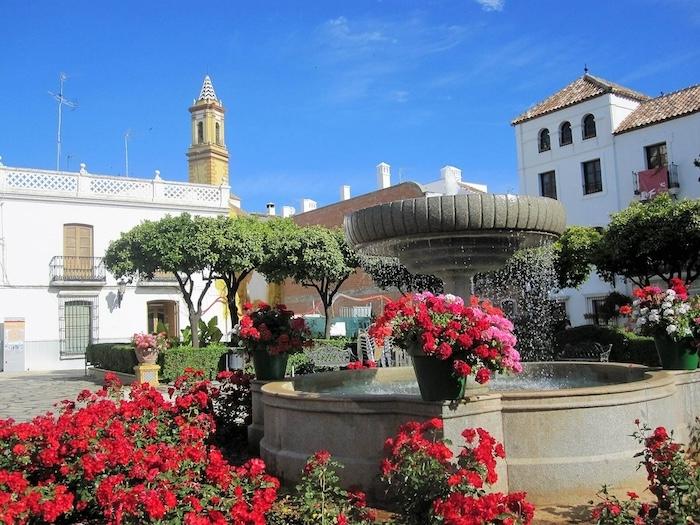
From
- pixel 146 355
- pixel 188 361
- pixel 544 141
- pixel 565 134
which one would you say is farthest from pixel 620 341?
pixel 544 141

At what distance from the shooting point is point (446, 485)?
11.1ft

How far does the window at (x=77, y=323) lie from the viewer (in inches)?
1104

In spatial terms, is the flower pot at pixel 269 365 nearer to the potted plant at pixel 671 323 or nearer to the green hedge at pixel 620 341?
the potted plant at pixel 671 323

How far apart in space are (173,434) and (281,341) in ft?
4.62

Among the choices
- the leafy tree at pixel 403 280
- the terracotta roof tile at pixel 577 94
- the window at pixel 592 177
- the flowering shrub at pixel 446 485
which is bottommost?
the flowering shrub at pixel 446 485

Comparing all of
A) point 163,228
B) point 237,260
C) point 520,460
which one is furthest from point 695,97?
point 520,460

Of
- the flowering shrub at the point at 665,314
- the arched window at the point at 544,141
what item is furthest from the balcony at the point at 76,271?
the flowering shrub at the point at 665,314

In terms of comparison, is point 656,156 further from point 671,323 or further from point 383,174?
point 671,323

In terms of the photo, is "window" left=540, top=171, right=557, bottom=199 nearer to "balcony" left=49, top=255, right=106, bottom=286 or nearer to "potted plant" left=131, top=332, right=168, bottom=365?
"balcony" left=49, top=255, right=106, bottom=286

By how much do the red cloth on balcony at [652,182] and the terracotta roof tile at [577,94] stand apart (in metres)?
4.32

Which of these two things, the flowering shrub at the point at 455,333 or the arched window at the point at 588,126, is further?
the arched window at the point at 588,126

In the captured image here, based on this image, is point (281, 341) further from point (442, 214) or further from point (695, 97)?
point (695, 97)

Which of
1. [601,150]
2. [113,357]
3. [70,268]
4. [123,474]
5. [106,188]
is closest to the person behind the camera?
[123,474]

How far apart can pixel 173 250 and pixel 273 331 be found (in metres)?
13.5
